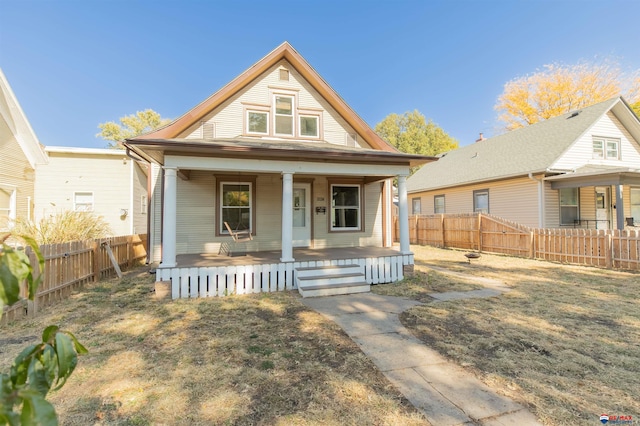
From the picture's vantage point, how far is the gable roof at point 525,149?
13.5 meters

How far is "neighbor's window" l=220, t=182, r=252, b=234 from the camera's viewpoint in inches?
370

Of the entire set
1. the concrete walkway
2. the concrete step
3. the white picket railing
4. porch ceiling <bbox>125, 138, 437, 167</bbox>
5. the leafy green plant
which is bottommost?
the concrete walkway

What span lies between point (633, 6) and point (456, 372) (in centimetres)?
2353

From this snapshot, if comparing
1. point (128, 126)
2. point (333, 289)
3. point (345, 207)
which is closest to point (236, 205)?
point (345, 207)

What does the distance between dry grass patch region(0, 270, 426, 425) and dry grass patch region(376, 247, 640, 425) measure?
1.28 meters

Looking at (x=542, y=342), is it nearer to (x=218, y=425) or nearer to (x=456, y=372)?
(x=456, y=372)

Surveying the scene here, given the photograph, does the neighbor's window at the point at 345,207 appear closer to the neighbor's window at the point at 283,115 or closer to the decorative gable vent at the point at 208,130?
the neighbor's window at the point at 283,115

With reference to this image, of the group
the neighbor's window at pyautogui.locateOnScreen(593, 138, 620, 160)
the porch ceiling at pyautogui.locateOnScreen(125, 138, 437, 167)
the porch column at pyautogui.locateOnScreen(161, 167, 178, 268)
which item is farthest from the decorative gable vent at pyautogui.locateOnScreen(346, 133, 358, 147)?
the neighbor's window at pyautogui.locateOnScreen(593, 138, 620, 160)

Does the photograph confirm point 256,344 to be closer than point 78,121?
Yes

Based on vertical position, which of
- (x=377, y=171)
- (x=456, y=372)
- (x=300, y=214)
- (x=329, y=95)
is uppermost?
(x=329, y=95)

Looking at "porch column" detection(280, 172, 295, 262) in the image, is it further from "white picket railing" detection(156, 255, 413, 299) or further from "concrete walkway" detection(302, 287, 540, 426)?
"concrete walkway" detection(302, 287, 540, 426)

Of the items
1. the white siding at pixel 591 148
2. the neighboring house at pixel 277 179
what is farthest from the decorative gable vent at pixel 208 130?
the white siding at pixel 591 148

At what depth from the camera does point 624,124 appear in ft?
47.4

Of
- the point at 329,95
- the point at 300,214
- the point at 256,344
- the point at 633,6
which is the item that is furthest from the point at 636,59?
the point at 256,344
